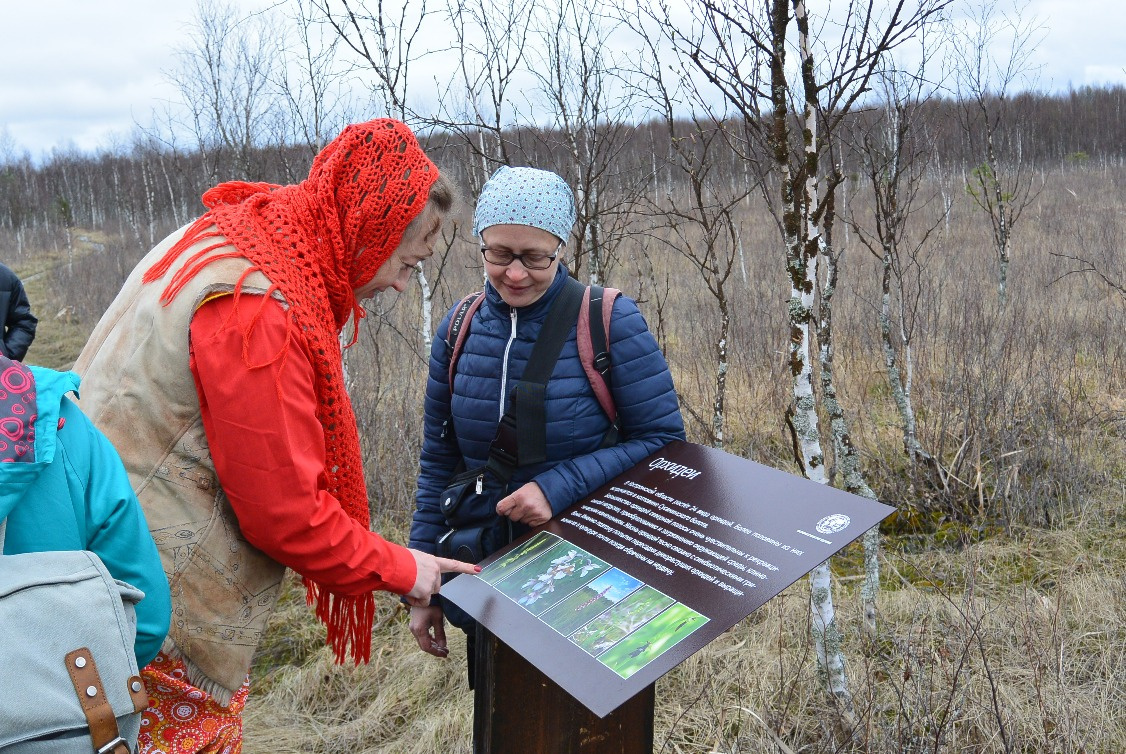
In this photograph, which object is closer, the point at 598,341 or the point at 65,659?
the point at 65,659

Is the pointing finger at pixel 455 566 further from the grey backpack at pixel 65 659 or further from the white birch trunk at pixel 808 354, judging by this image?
the white birch trunk at pixel 808 354

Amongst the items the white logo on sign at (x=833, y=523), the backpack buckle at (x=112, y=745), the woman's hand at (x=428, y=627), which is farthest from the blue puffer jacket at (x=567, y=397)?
the backpack buckle at (x=112, y=745)

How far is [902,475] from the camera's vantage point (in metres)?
4.56

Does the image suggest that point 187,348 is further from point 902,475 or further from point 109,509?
point 902,475

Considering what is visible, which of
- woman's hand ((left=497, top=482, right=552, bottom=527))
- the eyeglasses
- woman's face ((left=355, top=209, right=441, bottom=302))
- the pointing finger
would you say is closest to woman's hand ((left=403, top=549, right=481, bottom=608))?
the pointing finger

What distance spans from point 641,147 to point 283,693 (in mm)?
26118

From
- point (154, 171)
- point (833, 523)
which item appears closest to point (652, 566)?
point (833, 523)

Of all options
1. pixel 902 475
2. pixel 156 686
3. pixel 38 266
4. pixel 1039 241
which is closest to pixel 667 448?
pixel 156 686

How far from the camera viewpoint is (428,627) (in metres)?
1.88

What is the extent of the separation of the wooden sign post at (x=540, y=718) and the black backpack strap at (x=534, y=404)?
15.8 inches

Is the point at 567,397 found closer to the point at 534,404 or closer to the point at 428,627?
the point at 534,404

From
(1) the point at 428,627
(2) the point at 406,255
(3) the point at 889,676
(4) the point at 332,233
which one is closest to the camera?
(4) the point at 332,233

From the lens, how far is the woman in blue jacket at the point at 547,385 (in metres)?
1.71

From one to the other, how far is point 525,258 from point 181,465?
86cm
